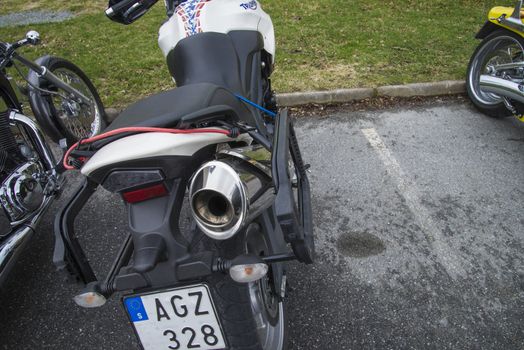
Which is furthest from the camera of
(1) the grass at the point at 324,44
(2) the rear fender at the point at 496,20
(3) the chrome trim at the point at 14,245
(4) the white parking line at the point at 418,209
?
(1) the grass at the point at 324,44

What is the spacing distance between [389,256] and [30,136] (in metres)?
2.37

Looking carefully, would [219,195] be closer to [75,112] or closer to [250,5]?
[250,5]

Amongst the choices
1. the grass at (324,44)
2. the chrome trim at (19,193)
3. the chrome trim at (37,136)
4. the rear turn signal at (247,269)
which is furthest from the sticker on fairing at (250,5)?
the rear turn signal at (247,269)

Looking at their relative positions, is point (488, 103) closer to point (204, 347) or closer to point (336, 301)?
point (336, 301)

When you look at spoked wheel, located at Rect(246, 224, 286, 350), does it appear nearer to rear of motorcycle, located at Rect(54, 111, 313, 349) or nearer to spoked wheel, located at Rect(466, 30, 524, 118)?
rear of motorcycle, located at Rect(54, 111, 313, 349)

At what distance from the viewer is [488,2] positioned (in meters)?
5.62

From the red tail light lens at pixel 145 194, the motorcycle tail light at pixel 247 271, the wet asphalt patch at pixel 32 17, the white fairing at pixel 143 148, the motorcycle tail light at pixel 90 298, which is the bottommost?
the motorcycle tail light at pixel 90 298

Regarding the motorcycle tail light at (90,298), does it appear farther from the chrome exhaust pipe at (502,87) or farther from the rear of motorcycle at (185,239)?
the chrome exhaust pipe at (502,87)

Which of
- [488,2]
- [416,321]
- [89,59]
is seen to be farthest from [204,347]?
[488,2]

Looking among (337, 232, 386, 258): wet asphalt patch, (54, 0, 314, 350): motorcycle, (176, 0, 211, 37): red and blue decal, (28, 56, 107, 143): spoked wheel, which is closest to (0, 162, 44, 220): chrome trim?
(28, 56, 107, 143): spoked wheel

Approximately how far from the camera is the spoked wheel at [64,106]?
9.50ft

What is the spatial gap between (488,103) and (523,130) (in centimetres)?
36

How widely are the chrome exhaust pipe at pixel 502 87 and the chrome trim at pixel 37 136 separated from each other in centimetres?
334

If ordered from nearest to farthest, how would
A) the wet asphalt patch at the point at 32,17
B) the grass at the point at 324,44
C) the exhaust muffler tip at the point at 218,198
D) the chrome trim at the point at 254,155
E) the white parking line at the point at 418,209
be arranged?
the exhaust muffler tip at the point at 218,198 → the chrome trim at the point at 254,155 → the white parking line at the point at 418,209 → the grass at the point at 324,44 → the wet asphalt patch at the point at 32,17
